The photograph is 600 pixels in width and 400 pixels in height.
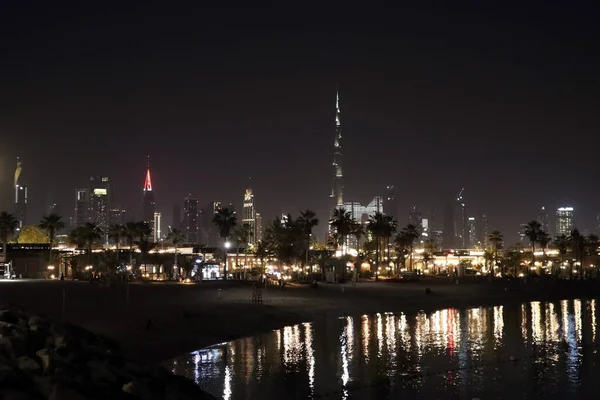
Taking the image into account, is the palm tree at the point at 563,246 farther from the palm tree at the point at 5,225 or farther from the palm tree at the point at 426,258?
the palm tree at the point at 5,225

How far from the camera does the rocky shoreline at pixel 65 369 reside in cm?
1169

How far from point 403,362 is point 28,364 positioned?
18.8 meters

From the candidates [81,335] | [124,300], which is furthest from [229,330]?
[81,335]

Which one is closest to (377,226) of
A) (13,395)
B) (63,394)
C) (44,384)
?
(44,384)

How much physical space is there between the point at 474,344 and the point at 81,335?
2264cm

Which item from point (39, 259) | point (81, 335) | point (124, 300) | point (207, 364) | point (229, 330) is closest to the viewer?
point (81, 335)

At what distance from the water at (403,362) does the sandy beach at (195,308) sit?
190 centimetres

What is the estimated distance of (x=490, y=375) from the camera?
2536 cm

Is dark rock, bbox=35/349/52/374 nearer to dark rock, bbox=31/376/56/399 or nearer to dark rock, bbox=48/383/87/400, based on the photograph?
dark rock, bbox=31/376/56/399

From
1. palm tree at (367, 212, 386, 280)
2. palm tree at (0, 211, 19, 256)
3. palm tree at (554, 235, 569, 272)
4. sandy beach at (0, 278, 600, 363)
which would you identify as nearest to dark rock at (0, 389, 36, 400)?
sandy beach at (0, 278, 600, 363)

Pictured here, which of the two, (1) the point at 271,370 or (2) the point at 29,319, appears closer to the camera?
(2) the point at 29,319

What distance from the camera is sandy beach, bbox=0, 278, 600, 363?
3045 cm

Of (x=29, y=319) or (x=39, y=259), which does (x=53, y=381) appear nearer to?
(x=29, y=319)

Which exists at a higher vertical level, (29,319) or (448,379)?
(29,319)
